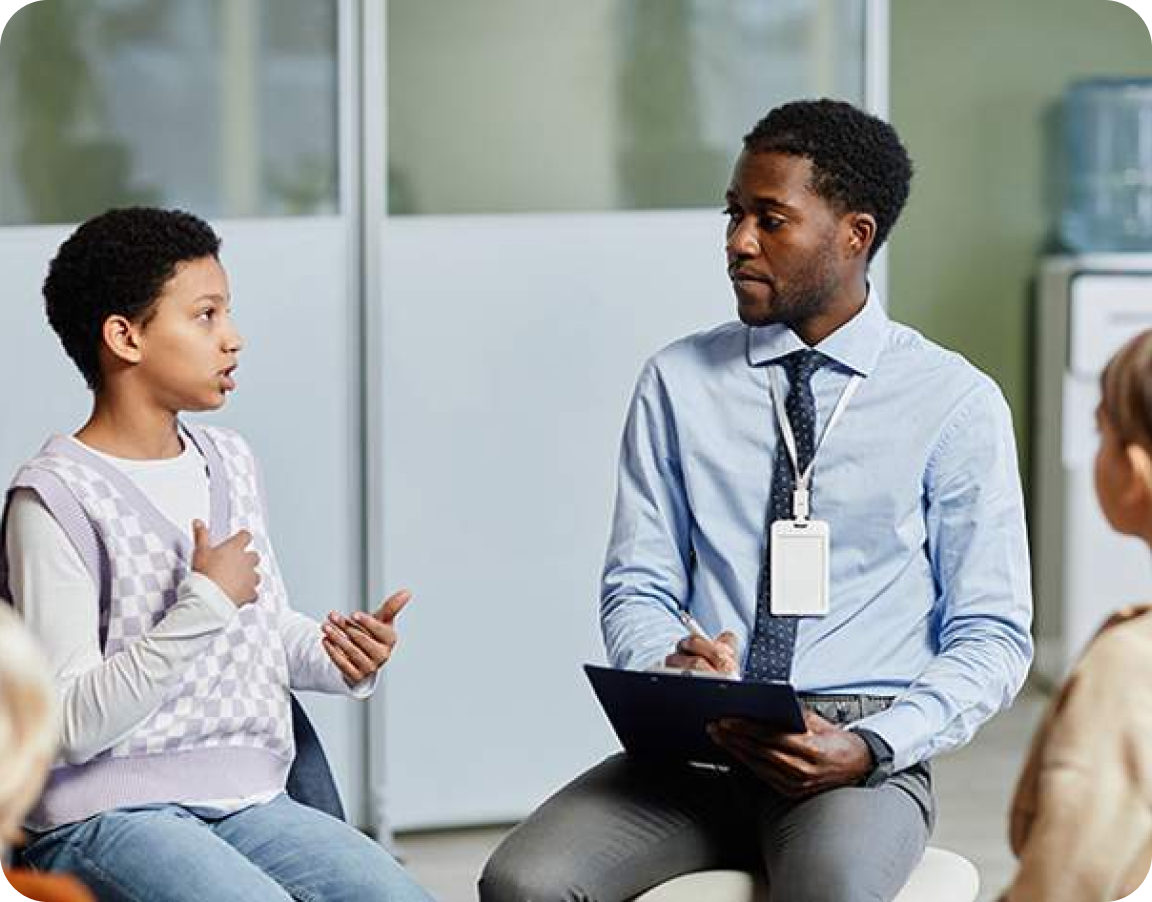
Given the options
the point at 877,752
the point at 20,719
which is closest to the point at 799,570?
the point at 877,752

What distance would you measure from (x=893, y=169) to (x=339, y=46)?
139 cm

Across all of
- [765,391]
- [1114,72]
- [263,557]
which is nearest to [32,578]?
[263,557]

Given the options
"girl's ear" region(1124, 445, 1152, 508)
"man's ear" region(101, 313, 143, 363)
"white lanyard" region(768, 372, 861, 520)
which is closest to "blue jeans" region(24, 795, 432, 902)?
"man's ear" region(101, 313, 143, 363)

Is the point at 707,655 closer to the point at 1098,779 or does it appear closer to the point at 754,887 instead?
the point at 754,887

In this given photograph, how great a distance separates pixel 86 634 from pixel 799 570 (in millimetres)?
815

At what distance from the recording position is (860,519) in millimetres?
2760

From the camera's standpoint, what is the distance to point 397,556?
4.09 m

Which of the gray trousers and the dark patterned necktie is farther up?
the dark patterned necktie

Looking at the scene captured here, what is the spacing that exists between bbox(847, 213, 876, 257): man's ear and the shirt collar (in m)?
0.07

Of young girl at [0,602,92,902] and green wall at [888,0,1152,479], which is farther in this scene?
green wall at [888,0,1152,479]

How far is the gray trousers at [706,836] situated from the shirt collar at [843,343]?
419 millimetres

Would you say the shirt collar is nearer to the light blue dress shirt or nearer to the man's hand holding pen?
the light blue dress shirt

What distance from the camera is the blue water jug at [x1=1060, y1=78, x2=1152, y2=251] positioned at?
5535mm

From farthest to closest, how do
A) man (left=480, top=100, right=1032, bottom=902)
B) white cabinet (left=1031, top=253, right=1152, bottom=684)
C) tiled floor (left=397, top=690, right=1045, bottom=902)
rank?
white cabinet (left=1031, top=253, right=1152, bottom=684) → tiled floor (left=397, top=690, right=1045, bottom=902) → man (left=480, top=100, right=1032, bottom=902)
